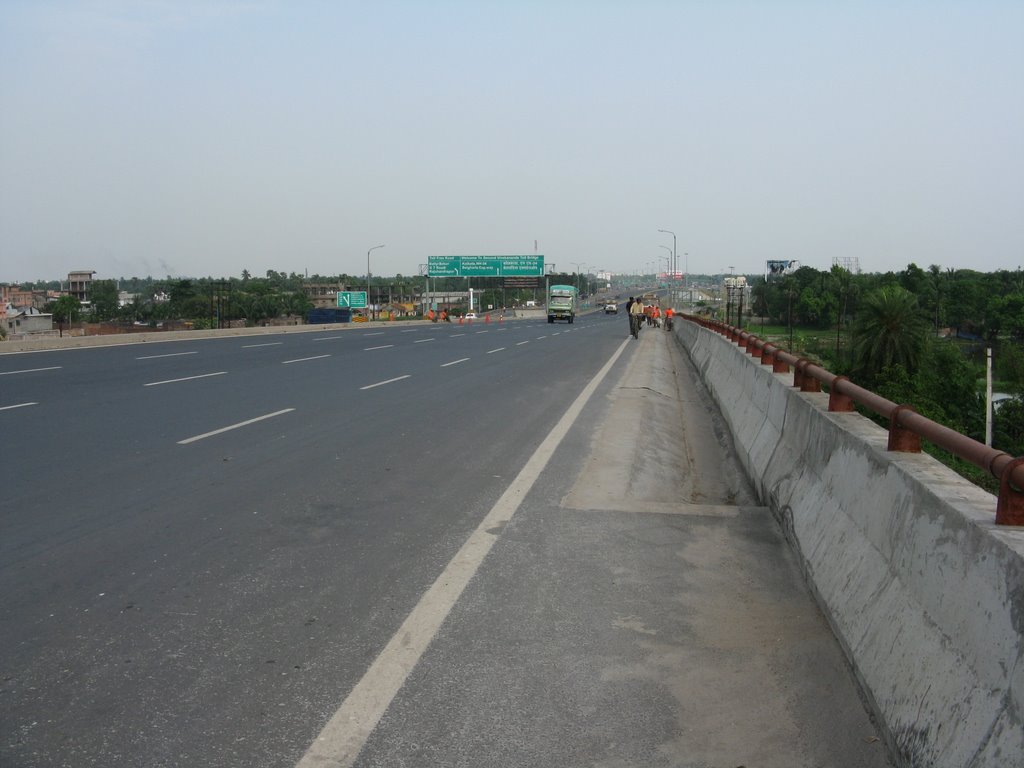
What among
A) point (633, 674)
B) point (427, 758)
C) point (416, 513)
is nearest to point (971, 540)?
point (633, 674)

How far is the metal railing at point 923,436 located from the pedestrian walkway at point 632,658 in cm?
113

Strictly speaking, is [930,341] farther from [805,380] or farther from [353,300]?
[805,380]

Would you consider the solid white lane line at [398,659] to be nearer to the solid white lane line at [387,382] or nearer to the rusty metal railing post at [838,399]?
the rusty metal railing post at [838,399]

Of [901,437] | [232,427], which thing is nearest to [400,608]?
[901,437]

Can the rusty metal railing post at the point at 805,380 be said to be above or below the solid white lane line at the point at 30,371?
above

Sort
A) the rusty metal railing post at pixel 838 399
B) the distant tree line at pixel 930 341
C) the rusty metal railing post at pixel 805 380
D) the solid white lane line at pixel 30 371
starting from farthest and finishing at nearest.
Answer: the distant tree line at pixel 930 341 < the solid white lane line at pixel 30 371 < the rusty metal railing post at pixel 805 380 < the rusty metal railing post at pixel 838 399

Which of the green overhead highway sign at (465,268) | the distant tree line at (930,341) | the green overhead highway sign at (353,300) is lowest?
the distant tree line at (930,341)

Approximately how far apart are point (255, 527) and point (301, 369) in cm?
1499

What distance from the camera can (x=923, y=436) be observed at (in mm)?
4637

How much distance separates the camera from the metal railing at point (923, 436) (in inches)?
135

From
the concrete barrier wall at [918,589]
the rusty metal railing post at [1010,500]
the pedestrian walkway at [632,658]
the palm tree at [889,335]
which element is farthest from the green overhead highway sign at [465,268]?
the rusty metal railing post at [1010,500]

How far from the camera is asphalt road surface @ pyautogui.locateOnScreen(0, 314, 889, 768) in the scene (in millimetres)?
3951

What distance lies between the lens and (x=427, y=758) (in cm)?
376

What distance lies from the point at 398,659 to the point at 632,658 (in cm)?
120
